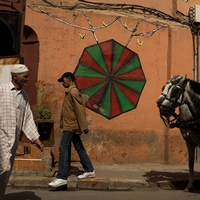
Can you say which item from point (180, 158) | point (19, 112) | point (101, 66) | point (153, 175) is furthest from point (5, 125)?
point (180, 158)

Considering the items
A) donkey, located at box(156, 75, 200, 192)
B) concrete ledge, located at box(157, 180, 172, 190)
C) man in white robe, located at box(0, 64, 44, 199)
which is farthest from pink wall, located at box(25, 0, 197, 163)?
man in white robe, located at box(0, 64, 44, 199)

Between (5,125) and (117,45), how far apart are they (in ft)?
16.0

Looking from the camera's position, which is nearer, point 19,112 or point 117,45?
point 19,112

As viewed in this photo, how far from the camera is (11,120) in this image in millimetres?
3836

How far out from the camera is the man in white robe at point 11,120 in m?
3.73

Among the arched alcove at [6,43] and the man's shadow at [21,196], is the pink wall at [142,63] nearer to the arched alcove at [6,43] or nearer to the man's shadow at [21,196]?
the arched alcove at [6,43]

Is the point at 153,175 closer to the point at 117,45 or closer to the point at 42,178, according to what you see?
the point at 42,178

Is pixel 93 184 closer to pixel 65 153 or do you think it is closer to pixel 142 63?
pixel 65 153

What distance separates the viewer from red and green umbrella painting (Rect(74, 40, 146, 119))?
25.5ft

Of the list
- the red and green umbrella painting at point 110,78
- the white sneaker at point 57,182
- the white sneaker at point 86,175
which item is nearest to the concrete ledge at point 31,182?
the white sneaker at point 57,182

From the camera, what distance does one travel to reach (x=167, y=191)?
18.0ft

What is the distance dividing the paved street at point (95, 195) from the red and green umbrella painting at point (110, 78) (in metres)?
2.87

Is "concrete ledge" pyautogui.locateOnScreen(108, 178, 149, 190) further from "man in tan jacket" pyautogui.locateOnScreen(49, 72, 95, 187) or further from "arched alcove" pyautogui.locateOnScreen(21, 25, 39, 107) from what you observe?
"arched alcove" pyautogui.locateOnScreen(21, 25, 39, 107)

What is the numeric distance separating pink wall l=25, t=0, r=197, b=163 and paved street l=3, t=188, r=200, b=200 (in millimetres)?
2361
